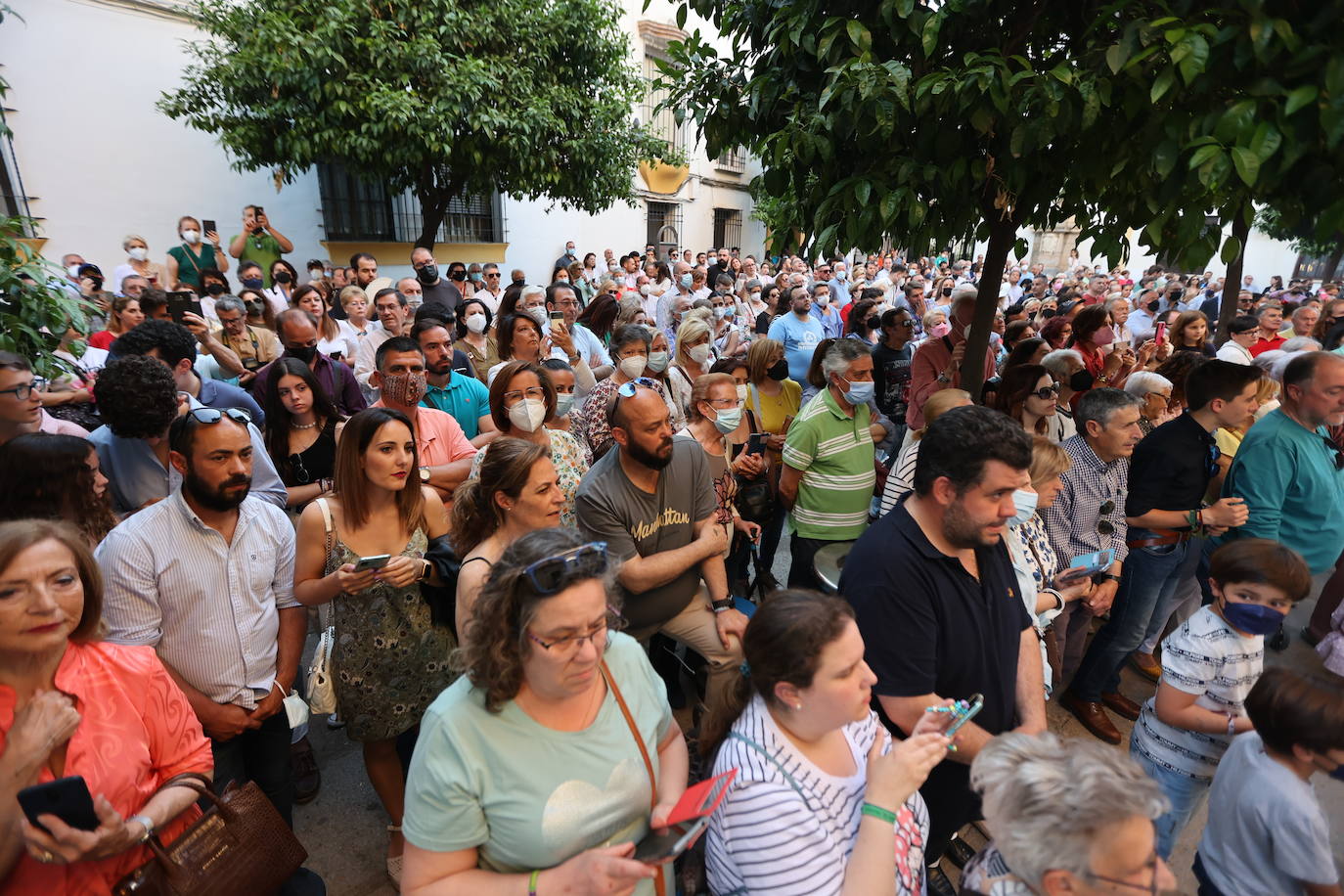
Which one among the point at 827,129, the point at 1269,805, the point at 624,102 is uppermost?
the point at 624,102

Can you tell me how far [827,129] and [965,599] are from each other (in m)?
1.77

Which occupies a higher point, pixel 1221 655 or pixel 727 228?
pixel 727 228

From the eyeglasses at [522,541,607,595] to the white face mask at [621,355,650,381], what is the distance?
9.74ft

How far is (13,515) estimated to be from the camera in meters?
2.29

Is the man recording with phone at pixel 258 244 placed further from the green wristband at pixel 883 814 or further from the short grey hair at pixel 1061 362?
the green wristband at pixel 883 814

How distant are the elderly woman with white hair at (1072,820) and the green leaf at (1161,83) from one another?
176 cm

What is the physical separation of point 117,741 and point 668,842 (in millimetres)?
1415

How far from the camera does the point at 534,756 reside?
155 cm

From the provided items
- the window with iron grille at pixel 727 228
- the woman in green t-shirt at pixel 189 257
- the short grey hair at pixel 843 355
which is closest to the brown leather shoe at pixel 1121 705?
the short grey hair at pixel 843 355

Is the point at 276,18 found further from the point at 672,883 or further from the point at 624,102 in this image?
the point at 672,883

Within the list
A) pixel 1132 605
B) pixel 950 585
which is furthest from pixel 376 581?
pixel 1132 605

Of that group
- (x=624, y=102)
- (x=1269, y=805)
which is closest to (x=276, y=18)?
(x=624, y=102)

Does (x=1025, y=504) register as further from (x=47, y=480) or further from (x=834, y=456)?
(x=47, y=480)

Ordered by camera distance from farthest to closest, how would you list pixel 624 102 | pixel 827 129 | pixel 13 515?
pixel 624 102 < pixel 827 129 < pixel 13 515
